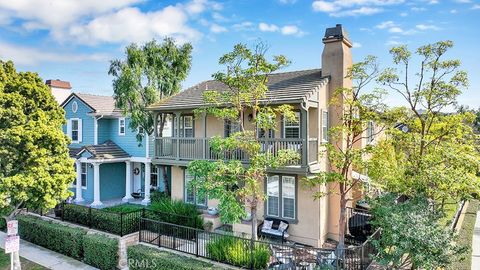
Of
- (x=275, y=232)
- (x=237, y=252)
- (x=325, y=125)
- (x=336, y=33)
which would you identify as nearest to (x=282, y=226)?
(x=275, y=232)

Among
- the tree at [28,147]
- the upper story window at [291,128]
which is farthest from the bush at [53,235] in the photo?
the upper story window at [291,128]

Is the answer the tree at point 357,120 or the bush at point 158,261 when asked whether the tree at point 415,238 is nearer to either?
the tree at point 357,120

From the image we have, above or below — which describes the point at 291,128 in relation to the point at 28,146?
above

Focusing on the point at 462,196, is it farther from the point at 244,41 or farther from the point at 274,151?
the point at 244,41

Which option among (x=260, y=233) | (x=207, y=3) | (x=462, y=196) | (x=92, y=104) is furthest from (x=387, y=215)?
(x=92, y=104)

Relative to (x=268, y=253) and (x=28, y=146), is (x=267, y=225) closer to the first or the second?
(x=268, y=253)

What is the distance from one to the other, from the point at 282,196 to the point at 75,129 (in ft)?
61.1

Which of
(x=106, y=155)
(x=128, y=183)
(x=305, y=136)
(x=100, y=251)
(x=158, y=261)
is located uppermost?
(x=305, y=136)

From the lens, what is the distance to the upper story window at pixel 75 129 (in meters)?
24.9

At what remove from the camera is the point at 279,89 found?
15562 mm

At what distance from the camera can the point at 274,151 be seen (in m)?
13.9

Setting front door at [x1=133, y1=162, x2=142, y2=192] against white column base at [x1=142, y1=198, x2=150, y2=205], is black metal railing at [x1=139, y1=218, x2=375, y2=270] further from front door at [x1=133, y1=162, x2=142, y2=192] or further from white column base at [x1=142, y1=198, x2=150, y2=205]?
front door at [x1=133, y1=162, x2=142, y2=192]

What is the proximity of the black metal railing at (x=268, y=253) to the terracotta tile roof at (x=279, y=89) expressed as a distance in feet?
19.6

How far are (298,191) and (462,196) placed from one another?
6.36 meters
